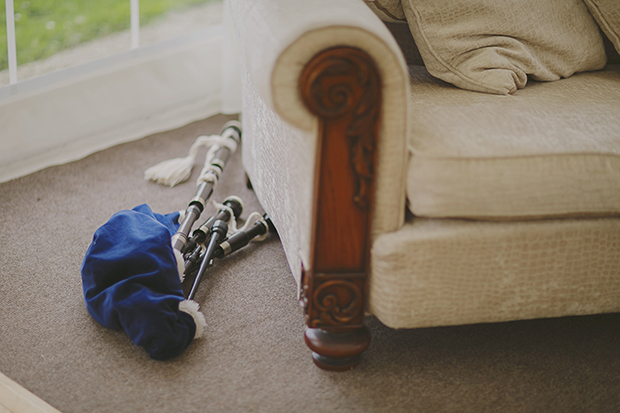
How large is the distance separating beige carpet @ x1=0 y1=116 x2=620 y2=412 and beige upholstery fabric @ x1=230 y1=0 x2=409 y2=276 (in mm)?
194

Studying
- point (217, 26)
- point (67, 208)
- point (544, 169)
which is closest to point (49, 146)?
point (67, 208)

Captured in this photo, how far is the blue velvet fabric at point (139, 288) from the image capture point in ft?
3.42

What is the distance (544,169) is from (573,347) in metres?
0.43

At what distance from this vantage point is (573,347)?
1154mm

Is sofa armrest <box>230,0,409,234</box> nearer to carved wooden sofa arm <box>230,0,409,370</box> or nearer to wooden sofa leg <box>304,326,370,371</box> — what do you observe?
carved wooden sofa arm <box>230,0,409,370</box>

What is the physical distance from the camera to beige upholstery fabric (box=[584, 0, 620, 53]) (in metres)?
1.31

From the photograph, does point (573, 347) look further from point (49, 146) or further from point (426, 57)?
point (49, 146)

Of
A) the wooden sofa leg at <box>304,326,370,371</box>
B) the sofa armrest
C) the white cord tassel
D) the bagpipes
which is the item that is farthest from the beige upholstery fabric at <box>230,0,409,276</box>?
the white cord tassel

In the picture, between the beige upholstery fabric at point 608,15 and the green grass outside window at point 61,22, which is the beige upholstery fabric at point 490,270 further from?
the green grass outside window at point 61,22

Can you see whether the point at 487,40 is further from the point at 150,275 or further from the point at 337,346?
the point at 150,275

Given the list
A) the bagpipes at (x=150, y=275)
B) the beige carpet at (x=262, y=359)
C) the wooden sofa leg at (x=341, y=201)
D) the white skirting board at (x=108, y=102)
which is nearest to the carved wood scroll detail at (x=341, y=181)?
the wooden sofa leg at (x=341, y=201)

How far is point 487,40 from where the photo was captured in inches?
47.1

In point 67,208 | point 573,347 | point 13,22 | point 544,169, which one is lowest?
point 67,208

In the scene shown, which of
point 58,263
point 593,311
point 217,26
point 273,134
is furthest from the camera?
point 217,26
